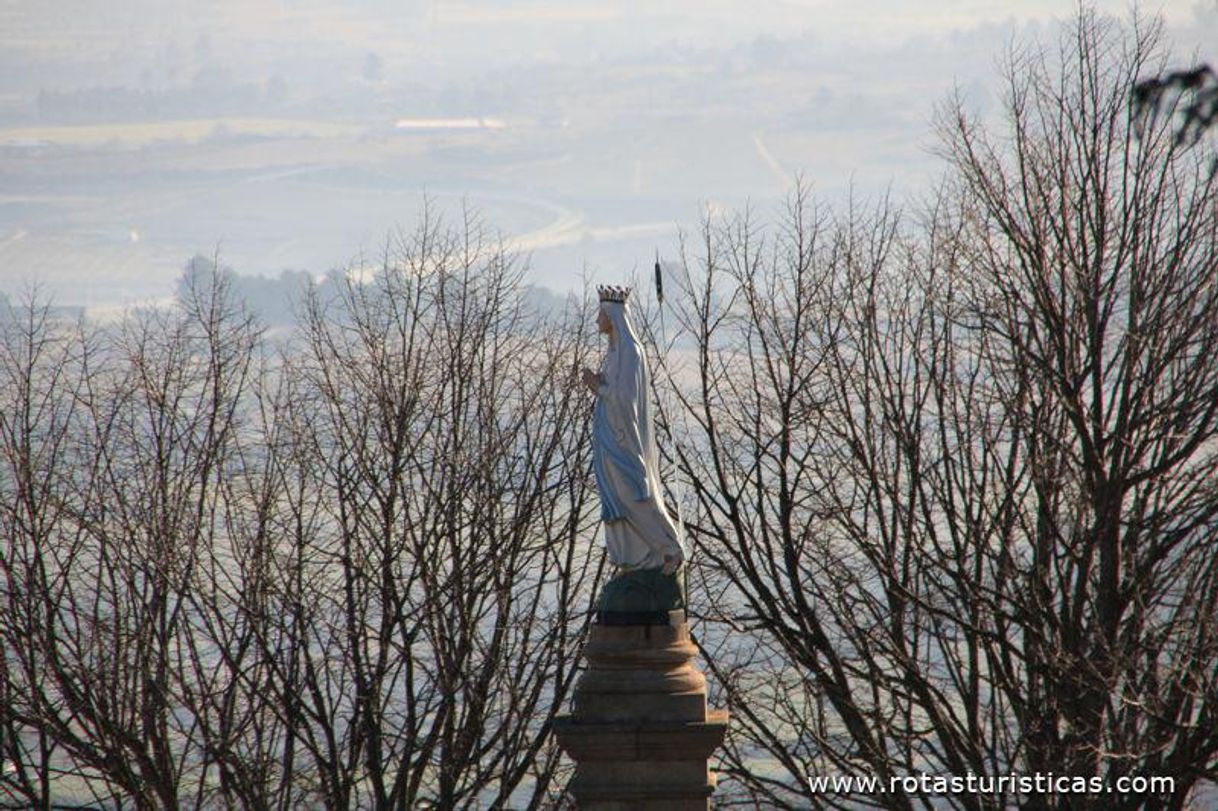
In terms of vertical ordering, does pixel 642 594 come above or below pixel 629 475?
below

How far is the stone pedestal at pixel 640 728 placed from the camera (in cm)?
1233

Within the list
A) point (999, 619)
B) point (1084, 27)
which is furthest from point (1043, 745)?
point (1084, 27)

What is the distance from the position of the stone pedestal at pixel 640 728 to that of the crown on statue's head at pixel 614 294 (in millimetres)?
2533

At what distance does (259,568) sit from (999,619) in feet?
27.6

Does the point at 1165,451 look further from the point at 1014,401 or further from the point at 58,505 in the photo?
the point at 58,505

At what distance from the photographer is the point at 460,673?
61.5 feet

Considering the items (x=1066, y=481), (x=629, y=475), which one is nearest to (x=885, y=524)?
(x=1066, y=481)

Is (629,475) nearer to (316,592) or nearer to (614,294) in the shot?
(614,294)

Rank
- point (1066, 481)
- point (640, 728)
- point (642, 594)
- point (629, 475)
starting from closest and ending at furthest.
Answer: point (640, 728), point (642, 594), point (629, 475), point (1066, 481)

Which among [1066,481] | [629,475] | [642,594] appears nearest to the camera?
[642,594]

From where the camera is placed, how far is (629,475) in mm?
12859

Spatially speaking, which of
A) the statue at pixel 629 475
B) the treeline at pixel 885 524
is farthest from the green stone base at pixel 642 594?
the treeline at pixel 885 524

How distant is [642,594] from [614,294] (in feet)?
7.79

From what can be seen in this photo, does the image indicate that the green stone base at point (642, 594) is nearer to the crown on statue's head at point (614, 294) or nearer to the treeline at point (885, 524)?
the crown on statue's head at point (614, 294)
